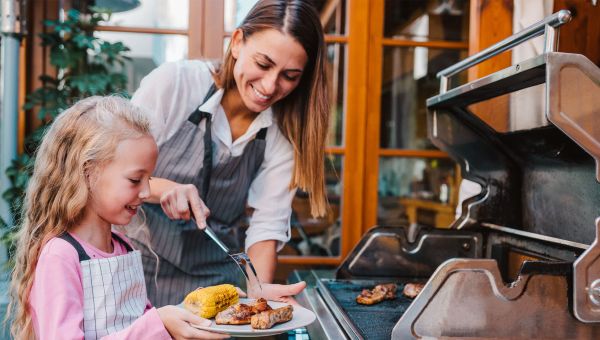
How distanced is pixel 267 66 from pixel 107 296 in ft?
2.38

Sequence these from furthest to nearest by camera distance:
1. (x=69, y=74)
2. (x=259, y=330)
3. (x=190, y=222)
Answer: (x=69, y=74) → (x=190, y=222) → (x=259, y=330)

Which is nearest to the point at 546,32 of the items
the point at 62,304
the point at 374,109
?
the point at 62,304

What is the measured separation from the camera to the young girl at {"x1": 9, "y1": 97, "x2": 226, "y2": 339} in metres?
1.21

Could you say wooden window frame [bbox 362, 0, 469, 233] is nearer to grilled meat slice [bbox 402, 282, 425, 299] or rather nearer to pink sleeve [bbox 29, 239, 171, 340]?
grilled meat slice [bbox 402, 282, 425, 299]

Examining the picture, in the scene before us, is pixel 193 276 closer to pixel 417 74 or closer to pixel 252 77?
pixel 252 77

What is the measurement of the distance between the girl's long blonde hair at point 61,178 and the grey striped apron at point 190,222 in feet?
1.26

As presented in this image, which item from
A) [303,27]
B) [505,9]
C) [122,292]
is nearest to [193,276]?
[122,292]

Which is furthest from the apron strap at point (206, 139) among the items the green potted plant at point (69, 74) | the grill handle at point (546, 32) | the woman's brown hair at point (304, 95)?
the green potted plant at point (69, 74)

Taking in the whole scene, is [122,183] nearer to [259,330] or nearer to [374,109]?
[259,330]

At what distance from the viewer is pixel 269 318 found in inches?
46.7

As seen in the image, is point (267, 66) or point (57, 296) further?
point (267, 66)

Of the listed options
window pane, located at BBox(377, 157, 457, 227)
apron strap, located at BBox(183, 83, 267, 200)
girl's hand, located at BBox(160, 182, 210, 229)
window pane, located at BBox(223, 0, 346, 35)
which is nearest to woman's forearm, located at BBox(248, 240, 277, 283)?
apron strap, located at BBox(183, 83, 267, 200)

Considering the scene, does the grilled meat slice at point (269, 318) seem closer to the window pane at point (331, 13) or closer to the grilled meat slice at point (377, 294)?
the grilled meat slice at point (377, 294)

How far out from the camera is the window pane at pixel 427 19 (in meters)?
3.23
